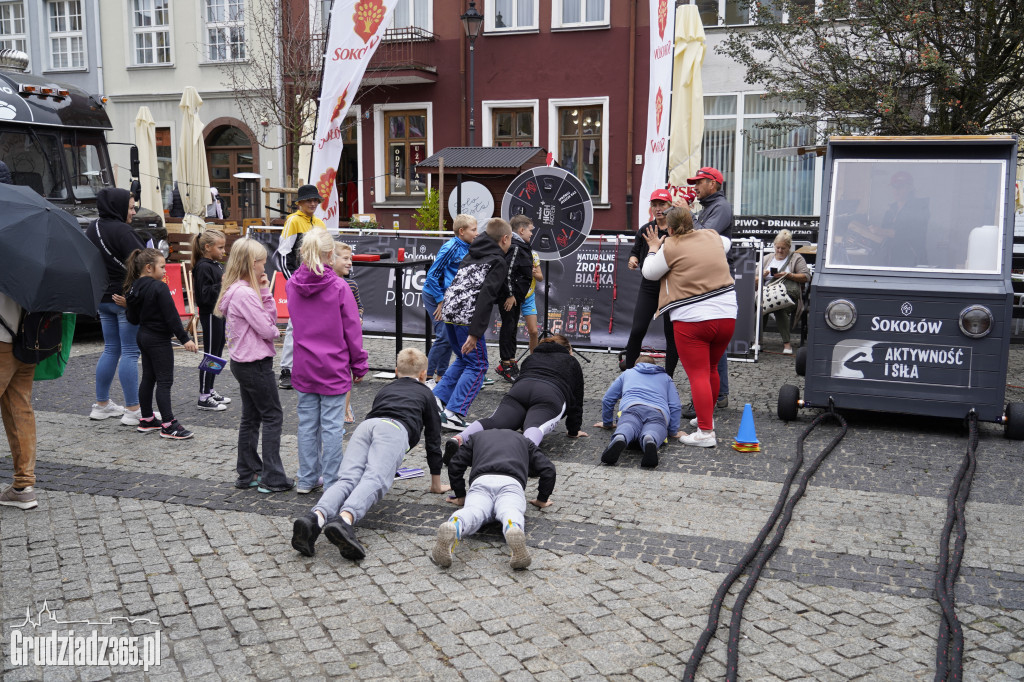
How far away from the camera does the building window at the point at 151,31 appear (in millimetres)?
26219

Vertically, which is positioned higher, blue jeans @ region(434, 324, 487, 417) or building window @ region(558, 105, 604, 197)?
building window @ region(558, 105, 604, 197)

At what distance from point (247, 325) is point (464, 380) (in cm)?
204

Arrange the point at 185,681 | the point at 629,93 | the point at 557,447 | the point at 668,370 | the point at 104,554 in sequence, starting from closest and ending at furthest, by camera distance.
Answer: the point at 185,681, the point at 104,554, the point at 557,447, the point at 668,370, the point at 629,93

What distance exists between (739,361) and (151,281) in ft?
21.8

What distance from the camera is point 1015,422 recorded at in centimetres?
702

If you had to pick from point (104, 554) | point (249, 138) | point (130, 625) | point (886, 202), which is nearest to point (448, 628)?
point (130, 625)

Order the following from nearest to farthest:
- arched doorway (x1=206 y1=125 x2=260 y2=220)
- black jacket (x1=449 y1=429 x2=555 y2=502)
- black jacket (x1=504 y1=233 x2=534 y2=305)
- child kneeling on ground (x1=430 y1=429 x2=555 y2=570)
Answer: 1. child kneeling on ground (x1=430 y1=429 x2=555 y2=570)
2. black jacket (x1=449 y1=429 x2=555 y2=502)
3. black jacket (x1=504 y1=233 x2=534 y2=305)
4. arched doorway (x1=206 y1=125 x2=260 y2=220)

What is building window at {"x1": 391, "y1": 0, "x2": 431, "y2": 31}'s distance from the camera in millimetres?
22969

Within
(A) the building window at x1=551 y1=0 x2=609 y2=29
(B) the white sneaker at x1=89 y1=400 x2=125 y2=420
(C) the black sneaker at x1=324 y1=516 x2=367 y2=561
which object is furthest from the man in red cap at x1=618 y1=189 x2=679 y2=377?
(A) the building window at x1=551 y1=0 x2=609 y2=29

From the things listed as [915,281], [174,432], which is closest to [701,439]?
[915,281]

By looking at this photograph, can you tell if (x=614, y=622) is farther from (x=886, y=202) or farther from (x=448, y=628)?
(x=886, y=202)

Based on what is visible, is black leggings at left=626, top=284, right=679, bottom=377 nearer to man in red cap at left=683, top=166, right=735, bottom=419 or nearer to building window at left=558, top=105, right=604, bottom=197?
man in red cap at left=683, top=166, right=735, bottom=419

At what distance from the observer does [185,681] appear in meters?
3.47

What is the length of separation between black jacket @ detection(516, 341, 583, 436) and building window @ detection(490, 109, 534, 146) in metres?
16.1
